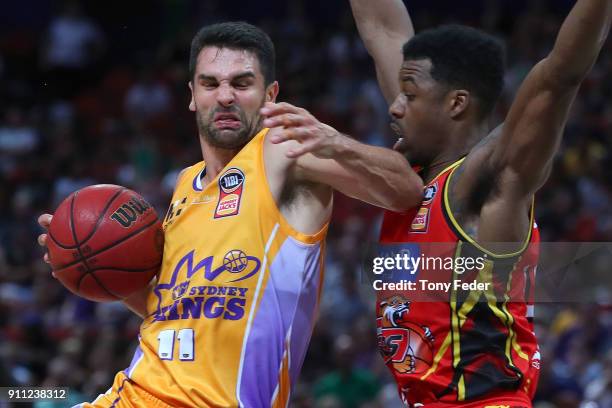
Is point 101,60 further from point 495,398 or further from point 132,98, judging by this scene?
point 495,398

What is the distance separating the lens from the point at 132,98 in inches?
603

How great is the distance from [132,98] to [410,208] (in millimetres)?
11000

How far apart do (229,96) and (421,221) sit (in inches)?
41.9

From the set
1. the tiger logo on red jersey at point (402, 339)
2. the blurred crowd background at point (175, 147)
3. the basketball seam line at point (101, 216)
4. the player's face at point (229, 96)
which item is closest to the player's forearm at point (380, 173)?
the tiger logo on red jersey at point (402, 339)

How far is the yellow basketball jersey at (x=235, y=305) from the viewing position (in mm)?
4723

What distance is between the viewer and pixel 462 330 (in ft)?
15.0

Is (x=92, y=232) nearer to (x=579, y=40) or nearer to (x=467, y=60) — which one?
(x=467, y=60)

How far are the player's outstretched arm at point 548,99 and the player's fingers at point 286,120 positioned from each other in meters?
0.81

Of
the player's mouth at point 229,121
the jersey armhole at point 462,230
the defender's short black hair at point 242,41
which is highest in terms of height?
the defender's short black hair at point 242,41

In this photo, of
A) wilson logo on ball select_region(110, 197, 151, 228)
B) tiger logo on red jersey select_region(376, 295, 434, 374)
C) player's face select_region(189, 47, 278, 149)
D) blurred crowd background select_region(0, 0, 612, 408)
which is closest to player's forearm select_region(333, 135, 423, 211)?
tiger logo on red jersey select_region(376, 295, 434, 374)

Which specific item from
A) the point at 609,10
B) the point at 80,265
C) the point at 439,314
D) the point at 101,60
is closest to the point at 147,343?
the point at 80,265

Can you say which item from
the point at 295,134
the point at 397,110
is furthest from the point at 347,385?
the point at 295,134

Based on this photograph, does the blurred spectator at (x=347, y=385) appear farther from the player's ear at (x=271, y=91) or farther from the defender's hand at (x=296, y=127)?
the defender's hand at (x=296, y=127)

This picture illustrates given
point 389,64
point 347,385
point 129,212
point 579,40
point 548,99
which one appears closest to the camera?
point 579,40
